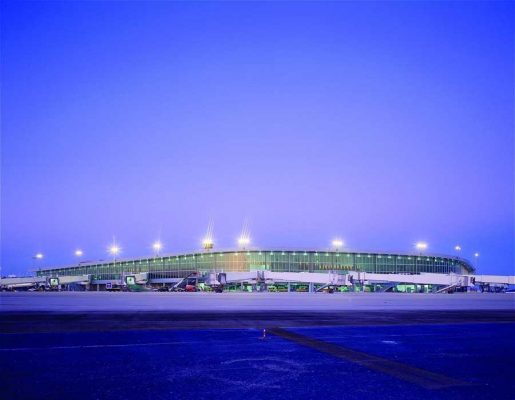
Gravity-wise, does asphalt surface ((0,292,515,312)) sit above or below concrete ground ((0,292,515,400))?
below

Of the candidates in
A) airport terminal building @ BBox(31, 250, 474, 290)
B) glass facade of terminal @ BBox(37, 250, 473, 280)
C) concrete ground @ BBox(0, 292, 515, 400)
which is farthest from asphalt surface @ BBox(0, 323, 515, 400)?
glass facade of terminal @ BBox(37, 250, 473, 280)

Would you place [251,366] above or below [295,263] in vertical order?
above

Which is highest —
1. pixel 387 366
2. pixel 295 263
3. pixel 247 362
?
pixel 247 362

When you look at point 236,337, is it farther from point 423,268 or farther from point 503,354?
point 423,268

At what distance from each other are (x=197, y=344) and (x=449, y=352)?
8.24 metres

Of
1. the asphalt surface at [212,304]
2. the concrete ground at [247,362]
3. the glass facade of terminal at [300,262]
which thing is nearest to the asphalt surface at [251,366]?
the concrete ground at [247,362]

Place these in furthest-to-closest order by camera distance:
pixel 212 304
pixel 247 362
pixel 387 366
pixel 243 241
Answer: pixel 243 241 < pixel 212 304 < pixel 247 362 < pixel 387 366

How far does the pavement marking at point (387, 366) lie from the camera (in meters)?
10.3

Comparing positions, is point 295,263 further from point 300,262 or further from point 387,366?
point 387,366

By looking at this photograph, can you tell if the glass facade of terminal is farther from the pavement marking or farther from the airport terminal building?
the pavement marking

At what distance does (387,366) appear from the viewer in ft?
39.9

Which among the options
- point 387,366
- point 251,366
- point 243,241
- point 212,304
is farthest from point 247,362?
point 243,241

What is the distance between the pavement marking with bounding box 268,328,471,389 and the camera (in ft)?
33.9

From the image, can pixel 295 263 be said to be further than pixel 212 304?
Yes
